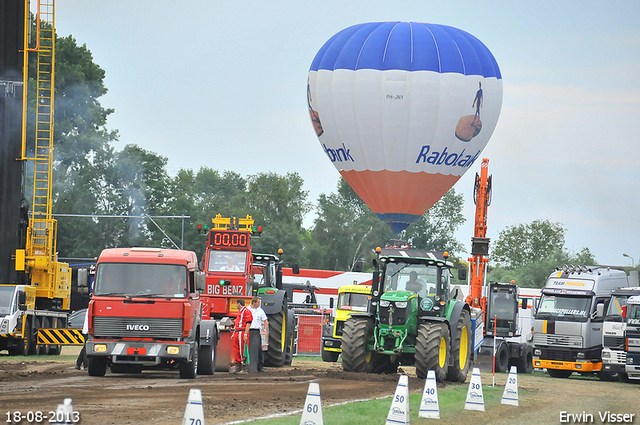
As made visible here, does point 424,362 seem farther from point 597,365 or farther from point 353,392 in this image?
point 597,365

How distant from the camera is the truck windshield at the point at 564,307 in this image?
31.2 metres

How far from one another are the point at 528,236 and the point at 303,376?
236ft

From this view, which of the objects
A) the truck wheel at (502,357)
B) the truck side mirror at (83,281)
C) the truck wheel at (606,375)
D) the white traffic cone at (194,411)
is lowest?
the truck wheel at (606,375)

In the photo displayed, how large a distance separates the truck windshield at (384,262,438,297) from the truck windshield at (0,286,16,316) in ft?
41.1

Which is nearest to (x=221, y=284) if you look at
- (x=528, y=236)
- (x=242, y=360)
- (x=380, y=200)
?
(x=242, y=360)

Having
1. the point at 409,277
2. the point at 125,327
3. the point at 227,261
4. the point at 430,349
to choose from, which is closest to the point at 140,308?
the point at 125,327

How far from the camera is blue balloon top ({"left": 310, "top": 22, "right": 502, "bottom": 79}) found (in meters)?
42.1

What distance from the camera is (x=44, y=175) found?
36969 mm

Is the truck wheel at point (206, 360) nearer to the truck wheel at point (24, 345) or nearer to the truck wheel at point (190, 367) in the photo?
the truck wheel at point (190, 367)

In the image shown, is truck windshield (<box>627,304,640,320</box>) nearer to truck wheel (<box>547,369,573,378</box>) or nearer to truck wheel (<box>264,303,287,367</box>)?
truck wheel (<box>547,369,573,378</box>)

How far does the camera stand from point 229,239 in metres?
25.4

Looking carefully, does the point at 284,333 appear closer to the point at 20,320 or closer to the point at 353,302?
the point at 353,302

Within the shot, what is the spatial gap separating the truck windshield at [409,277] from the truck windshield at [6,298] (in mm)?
12515

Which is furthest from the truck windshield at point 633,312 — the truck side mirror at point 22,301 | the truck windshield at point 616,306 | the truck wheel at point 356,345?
the truck side mirror at point 22,301
